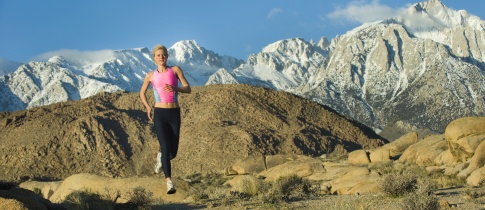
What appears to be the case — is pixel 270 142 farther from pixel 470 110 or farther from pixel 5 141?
pixel 470 110

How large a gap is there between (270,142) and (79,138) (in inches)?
750

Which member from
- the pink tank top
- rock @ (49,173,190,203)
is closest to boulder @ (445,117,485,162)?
rock @ (49,173,190,203)

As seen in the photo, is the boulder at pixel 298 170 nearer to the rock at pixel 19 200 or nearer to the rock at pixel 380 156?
the rock at pixel 380 156

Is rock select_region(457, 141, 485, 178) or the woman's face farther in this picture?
rock select_region(457, 141, 485, 178)

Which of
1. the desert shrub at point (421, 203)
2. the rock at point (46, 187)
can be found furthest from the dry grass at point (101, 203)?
the rock at point (46, 187)

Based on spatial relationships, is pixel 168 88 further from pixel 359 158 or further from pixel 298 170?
pixel 359 158

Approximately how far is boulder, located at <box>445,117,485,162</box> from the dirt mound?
21.8 m

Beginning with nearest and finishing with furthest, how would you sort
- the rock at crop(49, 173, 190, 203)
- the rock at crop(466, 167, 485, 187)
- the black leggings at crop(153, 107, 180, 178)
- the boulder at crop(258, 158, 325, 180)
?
1. the black leggings at crop(153, 107, 180, 178)
2. the rock at crop(49, 173, 190, 203)
3. the rock at crop(466, 167, 485, 187)
4. the boulder at crop(258, 158, 325, 180)

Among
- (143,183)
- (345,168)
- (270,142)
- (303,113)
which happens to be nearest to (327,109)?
(303,113)

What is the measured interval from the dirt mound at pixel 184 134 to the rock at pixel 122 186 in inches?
927

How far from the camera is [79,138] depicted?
53.9m

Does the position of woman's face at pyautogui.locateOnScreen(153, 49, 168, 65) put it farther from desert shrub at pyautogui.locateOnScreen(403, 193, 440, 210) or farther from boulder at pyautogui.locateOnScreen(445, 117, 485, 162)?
boulder at pyautogui.locateOnScreen(445, 117, 485, 162)

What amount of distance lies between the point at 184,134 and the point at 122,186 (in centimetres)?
3357

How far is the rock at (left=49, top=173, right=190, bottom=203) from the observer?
17733 millimetres
